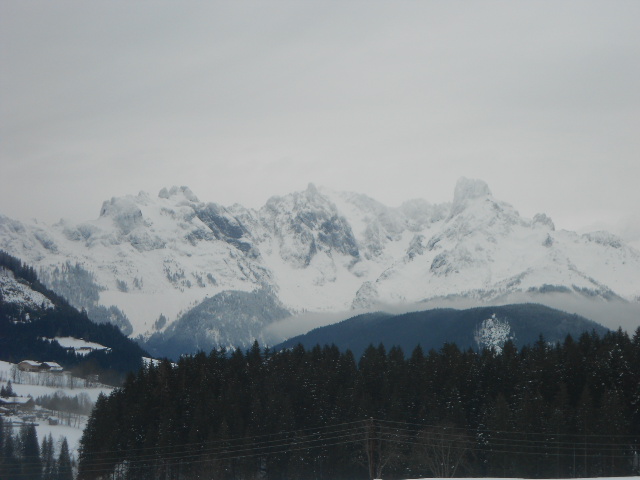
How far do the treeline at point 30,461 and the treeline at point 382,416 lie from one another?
8971 mm

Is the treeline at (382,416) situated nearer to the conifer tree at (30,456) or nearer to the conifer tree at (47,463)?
the conifer tree at (47,463)

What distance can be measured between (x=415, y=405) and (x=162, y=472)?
35.0 metres

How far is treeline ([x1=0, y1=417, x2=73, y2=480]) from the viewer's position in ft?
451

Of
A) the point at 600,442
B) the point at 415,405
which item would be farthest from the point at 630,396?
the point at 415,405

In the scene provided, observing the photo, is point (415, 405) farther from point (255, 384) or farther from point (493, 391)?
point (255, 384)

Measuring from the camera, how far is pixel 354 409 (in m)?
123

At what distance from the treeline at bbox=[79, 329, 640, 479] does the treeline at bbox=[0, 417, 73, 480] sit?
8.97 metres

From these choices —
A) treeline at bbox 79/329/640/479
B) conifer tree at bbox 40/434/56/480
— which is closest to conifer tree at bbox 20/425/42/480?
conifer tree at bbox 40/434/56/480

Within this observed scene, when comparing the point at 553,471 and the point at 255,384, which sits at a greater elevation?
the point at 255,384

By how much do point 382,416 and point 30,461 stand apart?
62.6 metres

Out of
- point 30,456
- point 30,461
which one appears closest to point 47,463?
point 30,461

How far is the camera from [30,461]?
489 feet

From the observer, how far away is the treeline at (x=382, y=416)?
107m

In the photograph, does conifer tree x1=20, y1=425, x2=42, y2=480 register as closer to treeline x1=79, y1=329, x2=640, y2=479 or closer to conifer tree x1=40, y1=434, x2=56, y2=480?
conifer tree x1=40, y1=434, x2=56, y2=480
